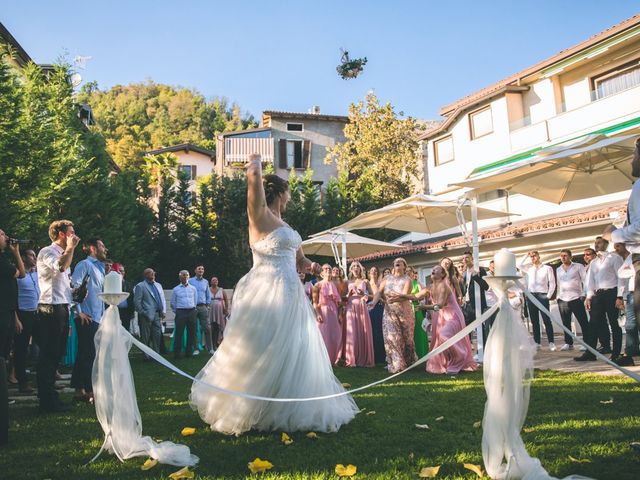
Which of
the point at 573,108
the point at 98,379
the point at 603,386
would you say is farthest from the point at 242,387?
the point at 573,108

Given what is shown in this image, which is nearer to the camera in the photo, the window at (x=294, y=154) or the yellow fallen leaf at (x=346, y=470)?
the yellow fallen leaf at (x=346, y=470)

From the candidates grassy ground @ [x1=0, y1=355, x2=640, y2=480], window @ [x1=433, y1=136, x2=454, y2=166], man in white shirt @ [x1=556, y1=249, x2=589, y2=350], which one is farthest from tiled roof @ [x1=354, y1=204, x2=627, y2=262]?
grassy ground @ [x1=0, y1=355, x2=640, y2=480]

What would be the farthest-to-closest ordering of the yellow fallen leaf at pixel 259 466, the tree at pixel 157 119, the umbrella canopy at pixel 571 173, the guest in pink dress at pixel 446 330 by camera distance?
1. the tree at pixel 157 119
2. the guest in pink dress at pixel 446 330
3. the umbrella canopy at pixel 571 173
4. the yellow fallen leaf at pixel 259 466

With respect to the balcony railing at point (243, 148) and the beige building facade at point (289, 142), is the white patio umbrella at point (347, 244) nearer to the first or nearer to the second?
the beige building facade at point (289, 142)

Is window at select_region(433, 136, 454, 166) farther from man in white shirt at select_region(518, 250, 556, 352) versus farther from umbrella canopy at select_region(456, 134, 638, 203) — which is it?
umbrella canopy at select_region(456, 134, 638, 203)

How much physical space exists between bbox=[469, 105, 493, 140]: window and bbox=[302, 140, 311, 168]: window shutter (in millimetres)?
15091

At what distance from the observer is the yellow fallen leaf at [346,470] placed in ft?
10.8

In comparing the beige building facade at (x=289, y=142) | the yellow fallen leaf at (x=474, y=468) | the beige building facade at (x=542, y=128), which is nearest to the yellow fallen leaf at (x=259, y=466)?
the yellow fallen leaf at (x=474, y=468)

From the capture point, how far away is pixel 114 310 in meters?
4.06

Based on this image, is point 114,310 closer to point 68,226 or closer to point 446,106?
point 68,226

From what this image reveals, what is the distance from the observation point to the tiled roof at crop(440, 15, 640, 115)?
18.5 m

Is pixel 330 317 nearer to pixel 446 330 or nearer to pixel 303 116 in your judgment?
pixel 446 330

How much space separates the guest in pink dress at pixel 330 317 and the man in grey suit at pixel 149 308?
14.8ft

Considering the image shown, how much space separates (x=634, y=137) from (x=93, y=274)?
8022 millimetres
